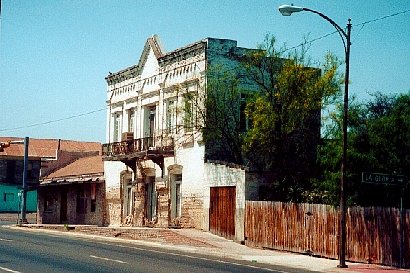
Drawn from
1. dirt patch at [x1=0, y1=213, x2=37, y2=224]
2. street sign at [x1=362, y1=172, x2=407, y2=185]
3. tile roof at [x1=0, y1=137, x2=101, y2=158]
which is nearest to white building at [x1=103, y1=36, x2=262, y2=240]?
street sign at [x1=362, y1=172, x2=407, y2=185]

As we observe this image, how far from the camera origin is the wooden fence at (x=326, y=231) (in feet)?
76.2

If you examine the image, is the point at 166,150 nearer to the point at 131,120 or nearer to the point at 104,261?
the point at 131,120

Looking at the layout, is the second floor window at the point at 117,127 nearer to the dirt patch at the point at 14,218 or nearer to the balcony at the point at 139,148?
the balcony at the point at 139,148

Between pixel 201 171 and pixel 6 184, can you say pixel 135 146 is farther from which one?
pixel 6 184

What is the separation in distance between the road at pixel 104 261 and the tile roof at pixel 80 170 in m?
21.5

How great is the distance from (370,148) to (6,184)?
63.5m

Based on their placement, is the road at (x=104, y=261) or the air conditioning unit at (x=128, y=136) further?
the air conditioning unit at (x=128, y=136)

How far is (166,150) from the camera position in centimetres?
3834

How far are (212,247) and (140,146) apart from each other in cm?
1330

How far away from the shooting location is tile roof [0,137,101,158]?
81.9 meters

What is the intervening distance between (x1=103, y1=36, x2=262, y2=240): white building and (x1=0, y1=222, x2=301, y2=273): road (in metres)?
6.19

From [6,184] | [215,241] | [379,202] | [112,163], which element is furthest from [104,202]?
[6,184]

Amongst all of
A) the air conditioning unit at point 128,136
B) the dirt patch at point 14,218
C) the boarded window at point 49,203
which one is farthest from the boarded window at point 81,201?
the dirt patch at point 14,218

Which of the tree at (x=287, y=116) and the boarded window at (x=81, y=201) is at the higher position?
the tree at (x=287, y=116)
